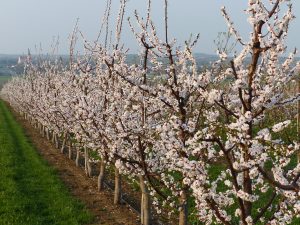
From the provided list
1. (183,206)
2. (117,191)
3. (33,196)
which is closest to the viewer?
(183,206)

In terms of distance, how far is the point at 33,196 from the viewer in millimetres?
13602

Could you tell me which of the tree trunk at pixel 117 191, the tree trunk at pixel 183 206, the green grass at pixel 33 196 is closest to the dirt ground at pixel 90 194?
the tree trunk at pixel 117 191

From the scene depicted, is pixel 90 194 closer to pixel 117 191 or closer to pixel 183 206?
pixel 117 191

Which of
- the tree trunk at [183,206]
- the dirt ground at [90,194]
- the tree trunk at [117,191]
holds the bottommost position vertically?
the dirt ground at [90,194]

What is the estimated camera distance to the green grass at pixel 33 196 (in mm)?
11359

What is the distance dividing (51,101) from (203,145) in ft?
59.3

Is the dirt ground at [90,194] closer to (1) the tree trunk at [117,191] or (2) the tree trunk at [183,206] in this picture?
(1) the tree trunk at [117,191]

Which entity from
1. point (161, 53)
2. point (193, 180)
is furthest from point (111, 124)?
point (193, 180)

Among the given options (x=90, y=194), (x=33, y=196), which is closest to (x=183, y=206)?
(x=90, y=194)

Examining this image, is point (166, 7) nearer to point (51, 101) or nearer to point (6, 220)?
point (6, 220)

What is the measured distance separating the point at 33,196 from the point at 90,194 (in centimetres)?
188

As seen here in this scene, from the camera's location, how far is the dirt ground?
38.8 ft

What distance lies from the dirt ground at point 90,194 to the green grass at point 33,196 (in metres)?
0.38

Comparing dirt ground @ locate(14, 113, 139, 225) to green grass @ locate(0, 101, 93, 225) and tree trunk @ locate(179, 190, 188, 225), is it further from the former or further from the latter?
tree trunk @ locate(179, 190, 188, 225)
